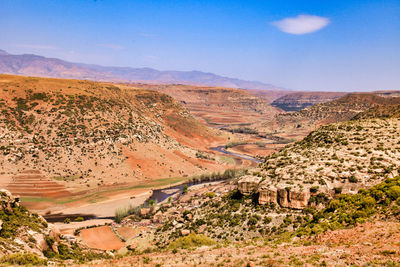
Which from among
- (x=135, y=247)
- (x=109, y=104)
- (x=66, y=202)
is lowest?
(x=66, y=202)

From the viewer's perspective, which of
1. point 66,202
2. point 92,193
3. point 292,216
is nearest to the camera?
point 292,216

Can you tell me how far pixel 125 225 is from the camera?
57.8 m

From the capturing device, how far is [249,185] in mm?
42219

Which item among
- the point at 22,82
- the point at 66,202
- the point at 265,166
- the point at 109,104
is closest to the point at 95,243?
the point at 66,202

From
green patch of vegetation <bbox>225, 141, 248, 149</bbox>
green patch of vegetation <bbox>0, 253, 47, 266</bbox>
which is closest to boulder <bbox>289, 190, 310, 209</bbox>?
green patch of vegetation <bbox>0, 253, 47, 266</bbox>

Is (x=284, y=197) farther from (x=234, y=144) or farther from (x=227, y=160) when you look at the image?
(x=234, y=144)

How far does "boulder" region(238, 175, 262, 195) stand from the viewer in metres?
41.7

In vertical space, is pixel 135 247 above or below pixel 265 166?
below

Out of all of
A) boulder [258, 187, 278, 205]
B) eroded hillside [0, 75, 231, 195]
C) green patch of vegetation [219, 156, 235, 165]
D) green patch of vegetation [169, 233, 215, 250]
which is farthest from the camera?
green patch of vegetation [219, 156, 235, 165]

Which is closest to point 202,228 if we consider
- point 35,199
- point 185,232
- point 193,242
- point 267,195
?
point 185,232

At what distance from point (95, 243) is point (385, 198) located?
46.9m

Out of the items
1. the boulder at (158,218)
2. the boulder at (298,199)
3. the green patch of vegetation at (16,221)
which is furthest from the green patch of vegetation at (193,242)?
the boulder at (158,218)

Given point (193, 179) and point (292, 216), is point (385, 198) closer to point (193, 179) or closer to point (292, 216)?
point (292, 216)

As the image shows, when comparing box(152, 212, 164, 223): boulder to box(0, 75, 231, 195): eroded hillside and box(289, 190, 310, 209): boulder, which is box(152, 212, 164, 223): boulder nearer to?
box(289, 190, 310, 209): boulder
